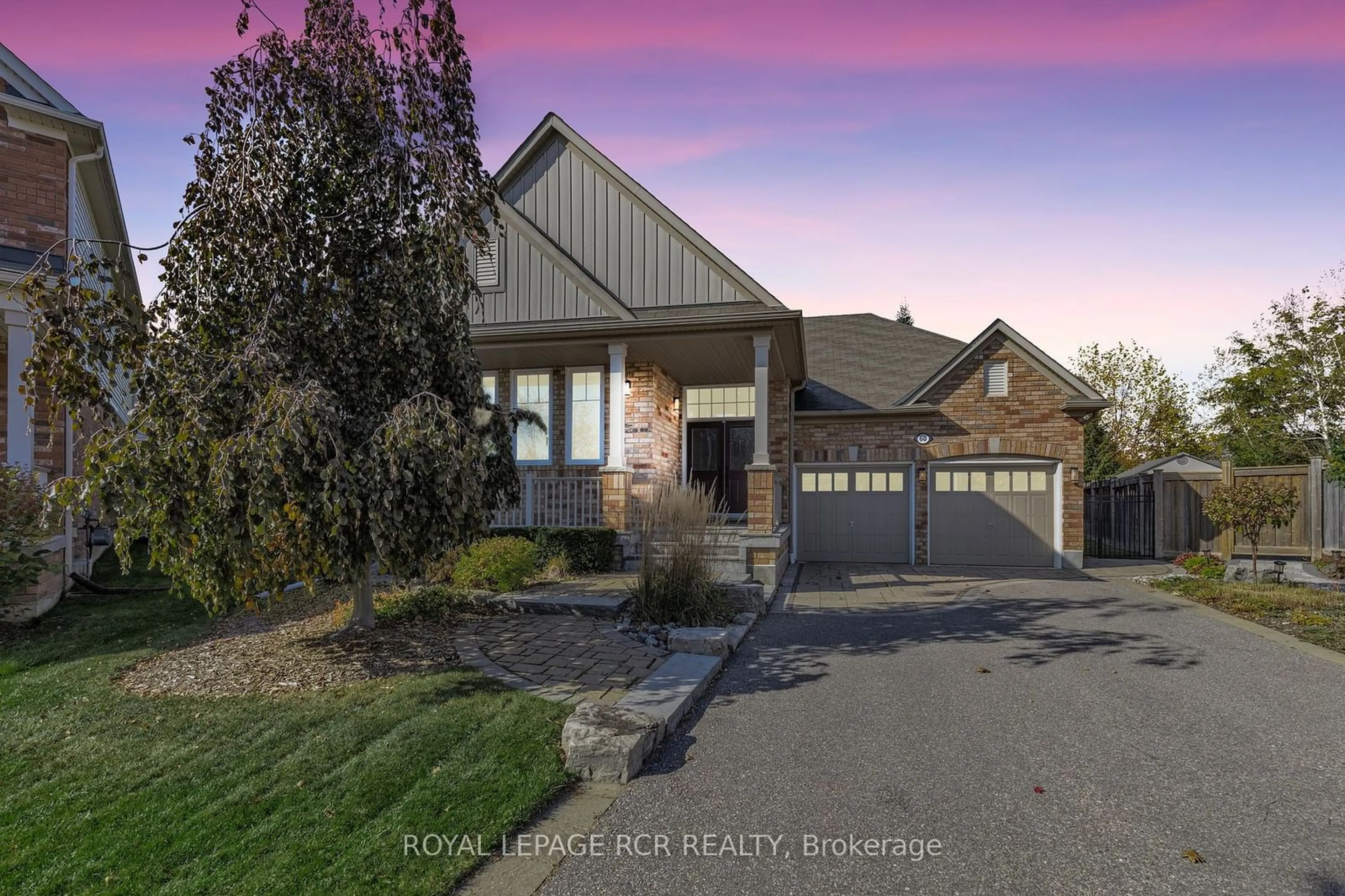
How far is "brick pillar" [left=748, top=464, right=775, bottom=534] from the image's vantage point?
910cm

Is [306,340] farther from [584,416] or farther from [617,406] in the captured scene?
[584,416]

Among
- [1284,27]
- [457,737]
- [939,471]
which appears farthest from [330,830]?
[939,471]

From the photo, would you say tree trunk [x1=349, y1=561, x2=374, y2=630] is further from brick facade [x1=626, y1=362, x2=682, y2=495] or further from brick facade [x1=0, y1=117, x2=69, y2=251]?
brick facade [x1=0, y1=117, x2=69, y2=251]

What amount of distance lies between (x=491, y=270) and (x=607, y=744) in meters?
9.20

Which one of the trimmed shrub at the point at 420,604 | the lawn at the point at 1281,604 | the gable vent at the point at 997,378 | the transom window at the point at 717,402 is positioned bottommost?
the lawn at the point at 1281,604

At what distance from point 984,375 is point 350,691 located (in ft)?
39.4

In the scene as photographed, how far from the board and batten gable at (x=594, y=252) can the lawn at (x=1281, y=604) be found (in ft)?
22.5

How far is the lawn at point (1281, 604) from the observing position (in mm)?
6930

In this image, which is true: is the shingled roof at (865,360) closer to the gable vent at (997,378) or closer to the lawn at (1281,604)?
the gable vent at (997,378)

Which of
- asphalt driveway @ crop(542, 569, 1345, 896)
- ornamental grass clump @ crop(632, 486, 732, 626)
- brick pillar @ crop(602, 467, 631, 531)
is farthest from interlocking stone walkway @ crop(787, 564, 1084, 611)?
brick pillar @ crop(602, 467, 631, 531)

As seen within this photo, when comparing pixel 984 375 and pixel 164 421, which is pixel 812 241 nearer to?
pixel 984 375

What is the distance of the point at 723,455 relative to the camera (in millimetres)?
13180

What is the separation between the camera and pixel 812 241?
34.7 ft

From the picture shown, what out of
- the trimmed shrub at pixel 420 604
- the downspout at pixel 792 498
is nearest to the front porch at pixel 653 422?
the downspout at pixel 792 498
